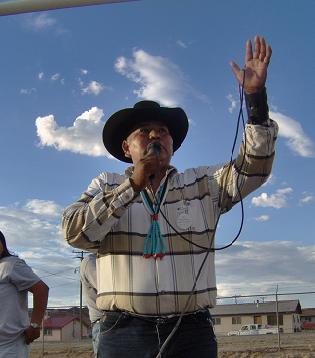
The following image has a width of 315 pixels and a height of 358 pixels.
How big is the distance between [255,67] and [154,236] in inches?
41.1

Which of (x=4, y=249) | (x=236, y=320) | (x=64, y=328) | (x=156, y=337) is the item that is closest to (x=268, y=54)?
(x=156, y=337)

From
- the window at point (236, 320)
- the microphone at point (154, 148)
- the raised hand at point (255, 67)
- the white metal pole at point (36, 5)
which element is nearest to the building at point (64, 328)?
the window at point (236, 320)

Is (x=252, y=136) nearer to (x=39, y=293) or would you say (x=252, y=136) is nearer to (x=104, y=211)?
(x=104, y=211)

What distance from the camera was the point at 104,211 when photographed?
2713mm

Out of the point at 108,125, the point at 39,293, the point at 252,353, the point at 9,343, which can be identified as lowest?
the point at 252,353

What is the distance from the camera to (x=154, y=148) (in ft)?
9.11

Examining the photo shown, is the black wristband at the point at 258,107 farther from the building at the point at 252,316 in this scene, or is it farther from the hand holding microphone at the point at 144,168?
the building at the point at 252,316

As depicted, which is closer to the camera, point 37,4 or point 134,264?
point 134,264

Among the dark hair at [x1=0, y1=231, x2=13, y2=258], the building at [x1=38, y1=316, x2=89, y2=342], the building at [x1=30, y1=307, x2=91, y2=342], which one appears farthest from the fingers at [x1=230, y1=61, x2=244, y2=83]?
the building at [x1=30, y1=307, x2=91, y2=342]

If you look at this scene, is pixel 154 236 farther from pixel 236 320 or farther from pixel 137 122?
pixel 236 320

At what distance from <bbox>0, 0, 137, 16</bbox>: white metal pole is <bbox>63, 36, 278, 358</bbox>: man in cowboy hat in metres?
1.16

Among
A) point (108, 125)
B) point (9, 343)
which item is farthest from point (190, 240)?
point (9, 343)

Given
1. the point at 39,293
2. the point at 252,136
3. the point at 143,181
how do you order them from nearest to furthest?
the point at 143,181, the point at 252,136, the point at 39,293

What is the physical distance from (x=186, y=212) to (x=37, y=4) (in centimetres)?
190
